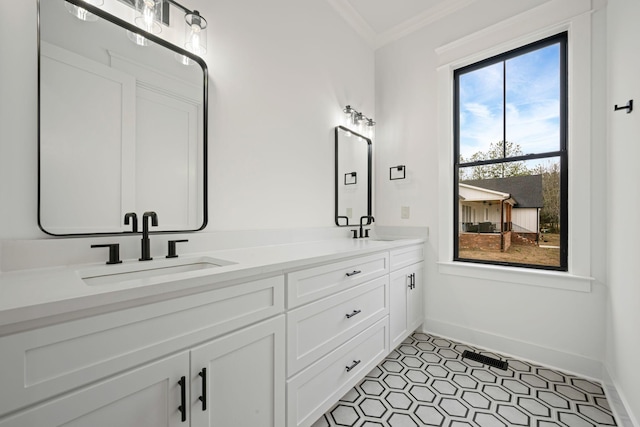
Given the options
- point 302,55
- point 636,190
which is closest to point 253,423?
point 636,190

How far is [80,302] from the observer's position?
643 mm

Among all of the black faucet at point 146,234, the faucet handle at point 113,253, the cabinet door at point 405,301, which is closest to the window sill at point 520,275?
the cabinet door at point 405,301

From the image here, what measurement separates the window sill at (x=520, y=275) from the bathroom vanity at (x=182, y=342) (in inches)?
47.3

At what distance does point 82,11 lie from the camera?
43.2 inches

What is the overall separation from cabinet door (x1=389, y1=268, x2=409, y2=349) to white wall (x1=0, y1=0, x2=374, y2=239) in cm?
72

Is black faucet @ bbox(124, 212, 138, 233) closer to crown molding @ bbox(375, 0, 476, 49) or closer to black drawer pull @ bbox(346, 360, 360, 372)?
Result: black drawer pull @ bbox(346, 360, 360, 372)

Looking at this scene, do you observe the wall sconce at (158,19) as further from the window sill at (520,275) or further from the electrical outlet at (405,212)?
the window sill at (520,275)

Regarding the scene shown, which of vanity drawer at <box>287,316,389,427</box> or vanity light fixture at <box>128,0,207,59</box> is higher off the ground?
vanity light fixture at <box>128,0,207,59</box>

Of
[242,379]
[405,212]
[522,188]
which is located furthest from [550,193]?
[242,379]

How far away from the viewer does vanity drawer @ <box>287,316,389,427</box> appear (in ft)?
3.96

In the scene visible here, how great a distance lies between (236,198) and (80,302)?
3.41ft

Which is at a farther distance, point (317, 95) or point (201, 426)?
point (317, 95)

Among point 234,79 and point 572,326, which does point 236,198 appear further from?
point 572,326

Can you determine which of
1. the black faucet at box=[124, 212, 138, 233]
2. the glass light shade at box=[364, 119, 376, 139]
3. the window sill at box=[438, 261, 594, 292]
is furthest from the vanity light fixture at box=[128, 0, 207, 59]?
the window sill at box=[438, 261, 594, 292]
